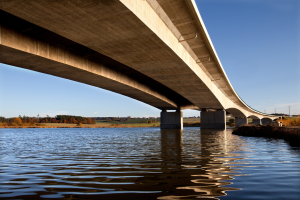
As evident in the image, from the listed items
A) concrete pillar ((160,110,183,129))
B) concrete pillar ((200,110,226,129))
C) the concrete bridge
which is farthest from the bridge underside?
concrete pillar ((200,110,226,129))

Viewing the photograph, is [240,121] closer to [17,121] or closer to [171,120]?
[171,120]

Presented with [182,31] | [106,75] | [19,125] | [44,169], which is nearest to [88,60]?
[106,75]

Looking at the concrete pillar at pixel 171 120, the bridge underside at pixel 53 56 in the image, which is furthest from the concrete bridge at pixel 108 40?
the concrete pillar at pixel 171 120

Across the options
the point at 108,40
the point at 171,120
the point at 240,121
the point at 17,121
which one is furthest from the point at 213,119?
the point at 17,121

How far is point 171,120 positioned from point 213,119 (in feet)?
32.7

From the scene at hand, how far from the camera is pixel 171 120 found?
55250mm

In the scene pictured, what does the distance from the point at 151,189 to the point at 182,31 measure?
55.4 ft

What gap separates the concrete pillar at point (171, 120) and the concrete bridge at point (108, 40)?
24.9 meters

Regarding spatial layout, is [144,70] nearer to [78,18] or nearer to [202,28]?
[202,28]

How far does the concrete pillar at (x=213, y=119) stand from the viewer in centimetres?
5047

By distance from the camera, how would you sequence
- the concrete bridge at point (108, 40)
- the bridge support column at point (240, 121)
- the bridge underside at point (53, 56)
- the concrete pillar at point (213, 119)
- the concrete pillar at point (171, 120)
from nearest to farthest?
the concrete bridge at point (108, 40), the bridge underside at point (53, 56), the concrete pillar at point (213, 119), the concrete pillar at point (171, 120), the bridge support column at point (240, 121)

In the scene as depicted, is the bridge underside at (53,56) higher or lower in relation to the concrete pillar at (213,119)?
higher

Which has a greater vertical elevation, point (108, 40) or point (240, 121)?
point (108, 40)

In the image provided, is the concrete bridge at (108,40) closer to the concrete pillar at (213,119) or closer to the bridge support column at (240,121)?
the concrete pillar at (213,119)
